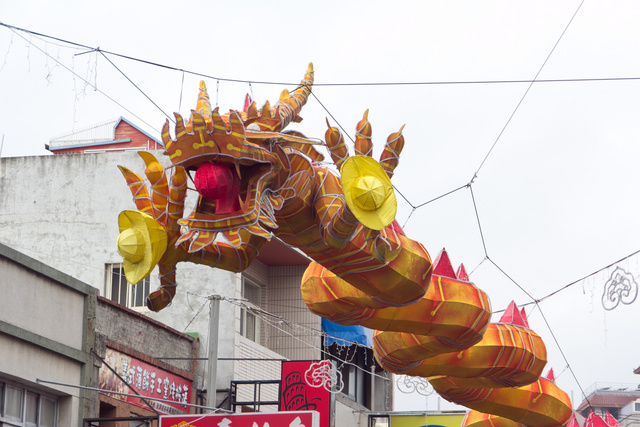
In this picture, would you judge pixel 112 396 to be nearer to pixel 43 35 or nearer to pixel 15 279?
pixel 15 279

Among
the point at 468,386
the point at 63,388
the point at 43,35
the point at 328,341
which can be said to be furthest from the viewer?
the point at 328,341

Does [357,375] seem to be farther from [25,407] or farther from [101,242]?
[25,407]

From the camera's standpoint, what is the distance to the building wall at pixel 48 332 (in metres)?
14.2

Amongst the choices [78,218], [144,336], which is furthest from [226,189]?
[78,218]

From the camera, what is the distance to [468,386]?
46.6ft

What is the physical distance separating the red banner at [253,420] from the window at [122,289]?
21.9 feet

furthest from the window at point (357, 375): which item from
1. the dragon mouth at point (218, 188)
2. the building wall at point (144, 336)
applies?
the dragon mouth at point (218, 188)

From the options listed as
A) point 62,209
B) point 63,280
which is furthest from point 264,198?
point 62,209

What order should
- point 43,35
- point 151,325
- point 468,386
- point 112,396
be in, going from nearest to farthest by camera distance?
point 43,35 → point 468,386 → point 112,396 → point 151,325

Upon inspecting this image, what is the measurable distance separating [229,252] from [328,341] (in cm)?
1538

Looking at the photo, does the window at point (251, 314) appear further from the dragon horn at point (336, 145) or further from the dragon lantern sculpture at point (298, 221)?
the dragon horn at point (336, 145)

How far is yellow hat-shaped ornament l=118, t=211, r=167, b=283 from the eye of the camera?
31.3 ft

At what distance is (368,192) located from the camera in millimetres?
8977

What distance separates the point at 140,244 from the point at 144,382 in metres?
8.77
